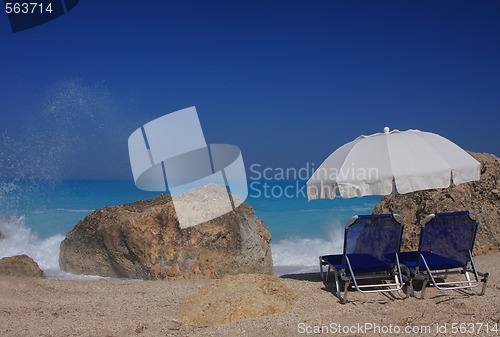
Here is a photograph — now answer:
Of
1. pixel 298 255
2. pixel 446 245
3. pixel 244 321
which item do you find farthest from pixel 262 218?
pixel 244 321

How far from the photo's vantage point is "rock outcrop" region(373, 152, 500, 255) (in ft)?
23.9

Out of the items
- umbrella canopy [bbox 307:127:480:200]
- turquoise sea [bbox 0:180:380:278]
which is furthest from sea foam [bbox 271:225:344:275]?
umbrella canopy [bbox 307:127:480:200]

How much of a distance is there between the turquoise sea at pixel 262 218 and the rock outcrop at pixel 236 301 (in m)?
3.99

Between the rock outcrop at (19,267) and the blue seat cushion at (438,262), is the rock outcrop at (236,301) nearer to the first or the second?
the blue seat cushion at (438,262)

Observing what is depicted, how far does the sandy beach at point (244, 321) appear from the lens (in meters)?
3.42

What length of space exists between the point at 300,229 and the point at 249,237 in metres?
12.4

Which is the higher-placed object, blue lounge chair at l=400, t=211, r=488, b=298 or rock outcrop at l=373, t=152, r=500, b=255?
blue lounge chair at l=400, t=211, r=488, b=298

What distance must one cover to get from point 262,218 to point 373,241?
19231 mm

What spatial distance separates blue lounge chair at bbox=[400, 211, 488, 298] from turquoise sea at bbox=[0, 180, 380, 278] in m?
4.68

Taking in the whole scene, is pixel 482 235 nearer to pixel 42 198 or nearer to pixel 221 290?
pixel 221 290

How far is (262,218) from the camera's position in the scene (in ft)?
76.8

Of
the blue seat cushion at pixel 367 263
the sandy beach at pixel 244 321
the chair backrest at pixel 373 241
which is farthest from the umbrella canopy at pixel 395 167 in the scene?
the sandy beach at pixel 244 321

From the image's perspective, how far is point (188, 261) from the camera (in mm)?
6172

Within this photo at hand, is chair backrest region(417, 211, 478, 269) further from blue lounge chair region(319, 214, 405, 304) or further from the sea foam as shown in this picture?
the sea foam
